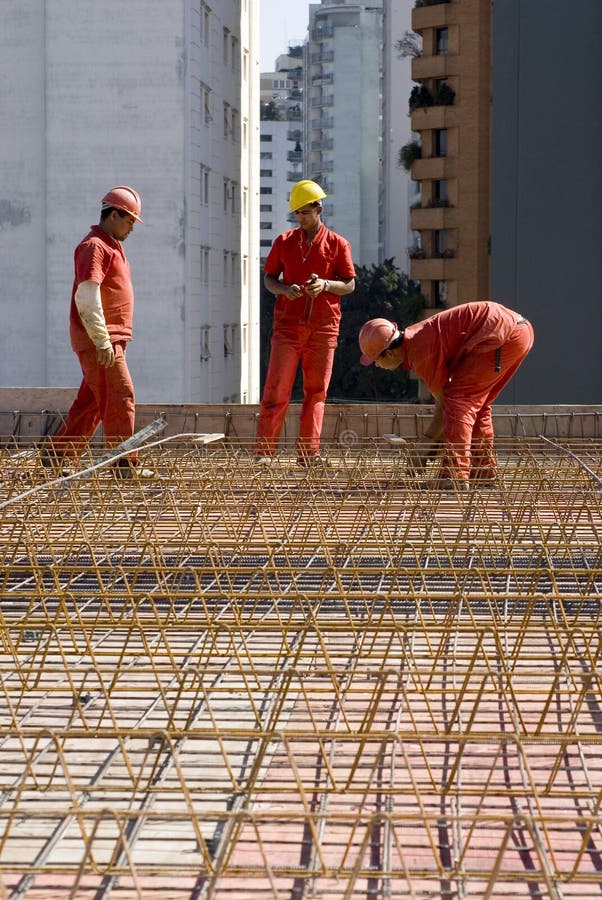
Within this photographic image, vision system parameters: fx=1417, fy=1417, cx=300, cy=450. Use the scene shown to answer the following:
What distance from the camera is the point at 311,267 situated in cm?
→ 1024

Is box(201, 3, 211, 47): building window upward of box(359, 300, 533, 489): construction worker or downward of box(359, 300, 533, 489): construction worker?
upward

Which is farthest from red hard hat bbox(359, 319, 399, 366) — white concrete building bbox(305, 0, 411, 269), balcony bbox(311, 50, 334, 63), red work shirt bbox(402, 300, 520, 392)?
balcony bbox(311, 50, 334, 63)

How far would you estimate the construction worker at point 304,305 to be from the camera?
10164mm

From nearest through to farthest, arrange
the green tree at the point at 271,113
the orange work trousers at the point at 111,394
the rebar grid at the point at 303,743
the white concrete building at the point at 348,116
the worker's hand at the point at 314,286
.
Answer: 1. the rebar grid at the point at 303,743
2. the orange work trousers at the point at 111,394
3. the worker's hand at the point at 314,286
4. the white concrete building at the point at 348,116
5. the green tree at the point at 271,113

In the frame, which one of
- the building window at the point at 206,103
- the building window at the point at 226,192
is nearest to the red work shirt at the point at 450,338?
the building window at the point at 206,103

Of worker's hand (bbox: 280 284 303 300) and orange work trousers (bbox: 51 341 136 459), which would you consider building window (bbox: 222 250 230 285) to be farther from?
orange work trousers (bbox: 51 341 136 459)

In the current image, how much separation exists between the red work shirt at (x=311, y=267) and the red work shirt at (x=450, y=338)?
3.88 ft

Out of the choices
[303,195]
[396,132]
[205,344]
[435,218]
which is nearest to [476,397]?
[303,195]

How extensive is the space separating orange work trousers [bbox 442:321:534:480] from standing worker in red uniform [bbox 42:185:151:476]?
2183 mm

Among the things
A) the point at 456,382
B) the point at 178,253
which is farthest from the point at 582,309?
the point at 456,382

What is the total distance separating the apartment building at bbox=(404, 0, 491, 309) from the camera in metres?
34.6

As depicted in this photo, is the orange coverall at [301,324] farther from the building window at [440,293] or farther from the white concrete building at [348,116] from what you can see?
the white concrete building at [348,116]

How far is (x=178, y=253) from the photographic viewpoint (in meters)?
31.6

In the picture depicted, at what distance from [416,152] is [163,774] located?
34341mm
